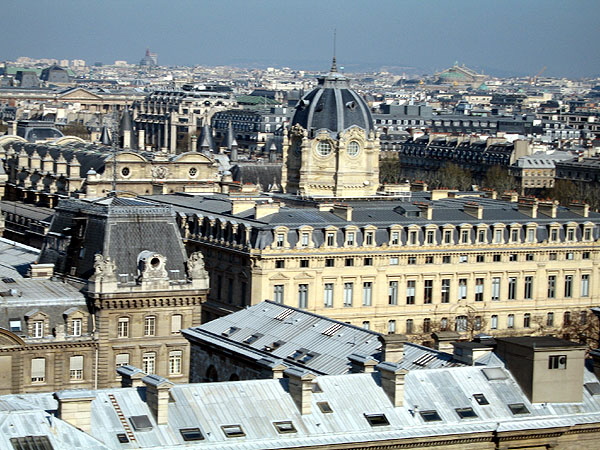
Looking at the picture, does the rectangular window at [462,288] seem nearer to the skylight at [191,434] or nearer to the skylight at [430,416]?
the skylight at [430,416]

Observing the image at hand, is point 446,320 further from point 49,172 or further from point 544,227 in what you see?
point 49,172

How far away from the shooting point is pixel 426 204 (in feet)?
373

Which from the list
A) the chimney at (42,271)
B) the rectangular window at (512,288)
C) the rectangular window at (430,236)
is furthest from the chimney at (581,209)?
the chimney at (42,271)

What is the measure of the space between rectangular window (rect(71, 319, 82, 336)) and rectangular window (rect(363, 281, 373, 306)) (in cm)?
3159

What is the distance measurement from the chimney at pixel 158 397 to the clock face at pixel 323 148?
243 feet

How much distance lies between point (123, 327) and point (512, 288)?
40.1m

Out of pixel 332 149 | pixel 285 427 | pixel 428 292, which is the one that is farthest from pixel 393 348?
pixel 332 149

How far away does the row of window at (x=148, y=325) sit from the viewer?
80375 millimetres

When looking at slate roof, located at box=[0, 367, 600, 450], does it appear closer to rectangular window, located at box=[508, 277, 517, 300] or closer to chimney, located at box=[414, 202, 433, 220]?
chimney, located at box=[414, 202, 433, 220]

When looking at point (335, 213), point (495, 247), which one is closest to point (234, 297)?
point (335, 213)

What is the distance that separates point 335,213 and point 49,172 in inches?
1809

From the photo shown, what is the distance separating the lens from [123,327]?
80438 millimetres

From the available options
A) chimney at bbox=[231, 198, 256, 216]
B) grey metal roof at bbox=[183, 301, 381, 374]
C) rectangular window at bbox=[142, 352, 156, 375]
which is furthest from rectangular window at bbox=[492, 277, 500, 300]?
rectangular window at bbox=[142, 352, 156, 375]

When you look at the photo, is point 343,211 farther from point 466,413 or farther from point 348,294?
point 466,413
